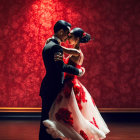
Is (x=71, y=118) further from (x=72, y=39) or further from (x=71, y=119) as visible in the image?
(x=72, y=39)

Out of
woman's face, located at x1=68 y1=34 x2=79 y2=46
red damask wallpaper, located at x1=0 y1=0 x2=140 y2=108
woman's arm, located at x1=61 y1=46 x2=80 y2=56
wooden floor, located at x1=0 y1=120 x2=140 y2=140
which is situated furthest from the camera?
red damask wallpaper, located at x1=0 y1=0 x2=140 y2=108

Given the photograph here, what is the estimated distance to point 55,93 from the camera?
2.35 m

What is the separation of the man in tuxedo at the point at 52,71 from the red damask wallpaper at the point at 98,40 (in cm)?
282

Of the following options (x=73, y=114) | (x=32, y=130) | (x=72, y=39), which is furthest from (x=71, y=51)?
(x=32, y=130)

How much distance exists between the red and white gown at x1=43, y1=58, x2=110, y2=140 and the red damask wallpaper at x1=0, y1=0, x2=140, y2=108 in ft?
8.78

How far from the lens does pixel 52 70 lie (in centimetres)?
227

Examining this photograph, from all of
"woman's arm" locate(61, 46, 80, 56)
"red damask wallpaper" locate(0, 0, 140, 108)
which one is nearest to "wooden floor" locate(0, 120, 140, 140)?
"red damask wallpaper" locate(0, 0, 140, 108)

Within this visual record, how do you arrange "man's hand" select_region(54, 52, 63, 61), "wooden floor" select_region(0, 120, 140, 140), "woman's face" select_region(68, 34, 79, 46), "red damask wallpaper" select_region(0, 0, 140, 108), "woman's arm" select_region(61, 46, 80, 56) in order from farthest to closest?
"red damask wallpaper" select_region(0, 0, 140, 108)
"wooden floor" select_region(0, 120, 140, 140)
"woman's face" select_region(68, 34, 79, 46)
"woman's arm" select_region(61, 46, 80, 56)
"man's hand" select_region(54, 52, 63, 61)

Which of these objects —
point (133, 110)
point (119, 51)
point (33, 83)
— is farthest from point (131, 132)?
point (33, 83)

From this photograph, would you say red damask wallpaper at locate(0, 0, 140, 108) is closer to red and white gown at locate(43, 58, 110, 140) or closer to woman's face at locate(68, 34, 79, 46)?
woman's face at locate(68, 34, 79, 46)

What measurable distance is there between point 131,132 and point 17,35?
2.92 meters

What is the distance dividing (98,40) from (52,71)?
3024mm

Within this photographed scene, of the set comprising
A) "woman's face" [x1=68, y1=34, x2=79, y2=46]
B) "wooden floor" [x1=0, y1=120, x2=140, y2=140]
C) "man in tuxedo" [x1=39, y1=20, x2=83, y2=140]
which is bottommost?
"wooden floor" [x1=0, y1=120, x2=140, y2=140]

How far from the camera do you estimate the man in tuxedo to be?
2215 mm
